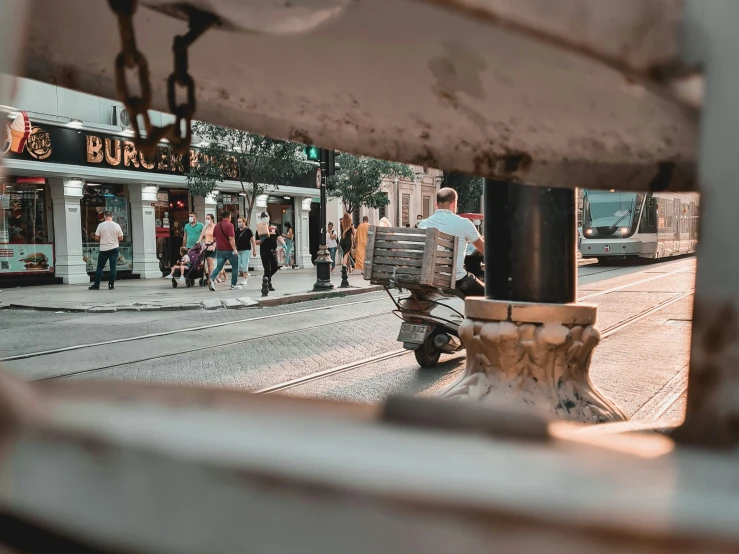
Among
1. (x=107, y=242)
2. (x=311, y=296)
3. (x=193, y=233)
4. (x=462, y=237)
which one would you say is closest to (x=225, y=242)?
(x=193, y=233)

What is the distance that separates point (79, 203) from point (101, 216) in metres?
1.48

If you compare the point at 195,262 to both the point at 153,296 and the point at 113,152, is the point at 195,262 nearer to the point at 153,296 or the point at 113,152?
the point at 153,296

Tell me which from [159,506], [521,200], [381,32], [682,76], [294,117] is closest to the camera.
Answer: [682,76]

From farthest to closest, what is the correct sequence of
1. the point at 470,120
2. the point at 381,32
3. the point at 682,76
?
the point at 470,120
the point at 381,32
the point at 682,76

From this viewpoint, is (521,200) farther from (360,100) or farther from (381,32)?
(381,32)

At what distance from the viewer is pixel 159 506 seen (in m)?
0.98

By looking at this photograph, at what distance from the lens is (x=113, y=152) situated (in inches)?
716

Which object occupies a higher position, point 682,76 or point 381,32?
point 381,32

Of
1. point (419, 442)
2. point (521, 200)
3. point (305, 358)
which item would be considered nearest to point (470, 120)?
point (419, 442)

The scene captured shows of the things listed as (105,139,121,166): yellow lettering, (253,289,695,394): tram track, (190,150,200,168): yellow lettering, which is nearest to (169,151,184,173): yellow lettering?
(190,150,200,168): yellow lettering

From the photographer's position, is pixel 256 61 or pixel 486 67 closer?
pixel 486 67

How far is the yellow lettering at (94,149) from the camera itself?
1748cm

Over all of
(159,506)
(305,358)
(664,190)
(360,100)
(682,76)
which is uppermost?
(360,100)

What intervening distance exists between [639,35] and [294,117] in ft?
3.28
